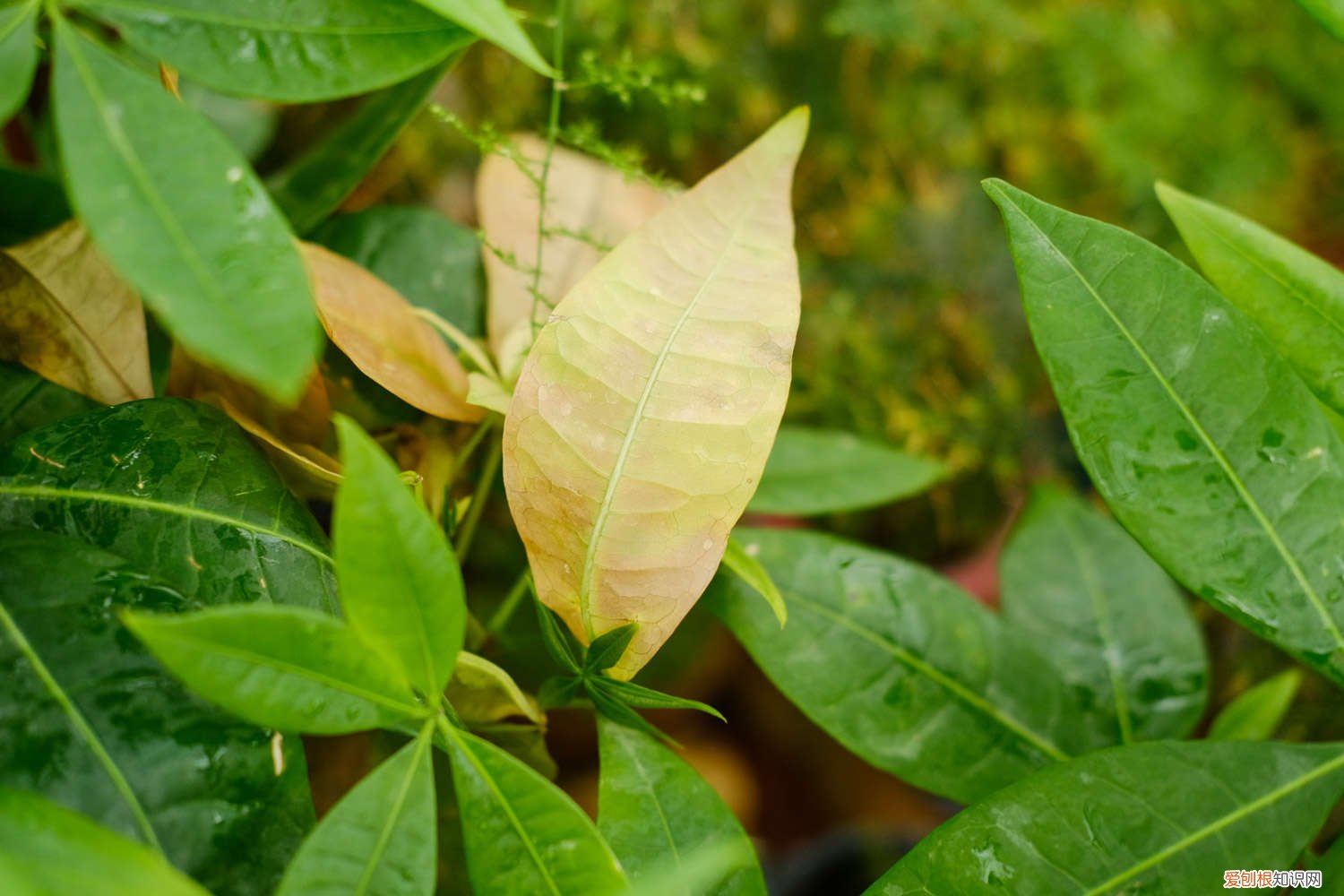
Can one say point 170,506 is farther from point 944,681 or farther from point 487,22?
point 944,681

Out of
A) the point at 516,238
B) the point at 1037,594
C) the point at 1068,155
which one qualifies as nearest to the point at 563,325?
the point at 516,238

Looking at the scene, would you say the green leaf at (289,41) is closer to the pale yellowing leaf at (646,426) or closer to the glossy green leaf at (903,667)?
the pale yellowing leaf at (646,426)

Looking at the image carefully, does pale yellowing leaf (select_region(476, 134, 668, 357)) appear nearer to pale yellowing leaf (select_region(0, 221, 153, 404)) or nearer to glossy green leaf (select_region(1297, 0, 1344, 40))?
pale yellowing leaf (select_region(0, 221, 153, 404))

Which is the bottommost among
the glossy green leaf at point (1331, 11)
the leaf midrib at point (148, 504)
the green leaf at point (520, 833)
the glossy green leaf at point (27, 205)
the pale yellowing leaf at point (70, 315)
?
the green leaf at point (520, 833)

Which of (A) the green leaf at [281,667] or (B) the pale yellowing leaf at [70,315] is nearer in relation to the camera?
(A) the green leaf at [281,667]

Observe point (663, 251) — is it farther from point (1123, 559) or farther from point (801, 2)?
point (801, 2)

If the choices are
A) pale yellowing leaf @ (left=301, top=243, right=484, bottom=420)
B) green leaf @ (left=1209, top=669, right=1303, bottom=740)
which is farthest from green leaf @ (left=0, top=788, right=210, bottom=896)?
green leaf @ (left=1209, top=669, right=1303, bottom=740)

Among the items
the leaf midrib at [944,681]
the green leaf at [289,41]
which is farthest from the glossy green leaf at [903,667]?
the green leaf at [289,41]
